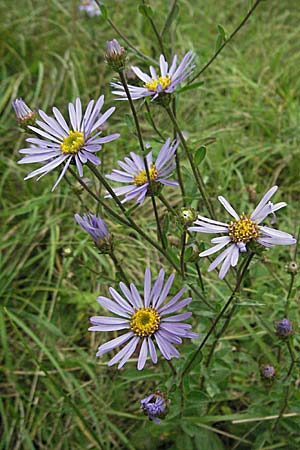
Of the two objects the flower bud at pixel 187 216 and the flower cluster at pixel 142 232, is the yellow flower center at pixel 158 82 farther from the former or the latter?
the flower bud at pixel 187 216

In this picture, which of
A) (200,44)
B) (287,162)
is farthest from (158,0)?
(287,162)

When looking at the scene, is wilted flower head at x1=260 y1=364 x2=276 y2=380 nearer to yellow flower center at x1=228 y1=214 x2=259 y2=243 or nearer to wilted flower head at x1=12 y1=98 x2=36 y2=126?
yellow flower center at x1=228 y1=214 x2=259 y2=243

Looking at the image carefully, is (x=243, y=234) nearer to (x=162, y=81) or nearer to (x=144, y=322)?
(x=144, y=322)

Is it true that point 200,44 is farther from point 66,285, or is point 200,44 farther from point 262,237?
point 262,237

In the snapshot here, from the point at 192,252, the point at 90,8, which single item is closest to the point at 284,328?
the point at 192,252

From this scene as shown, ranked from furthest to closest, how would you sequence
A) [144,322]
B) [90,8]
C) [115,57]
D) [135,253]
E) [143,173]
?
[90,8] → [135,253] → [143,173] → [144,322] → [115,57]
